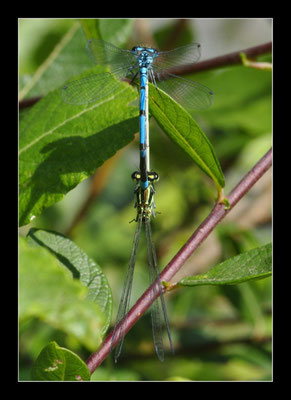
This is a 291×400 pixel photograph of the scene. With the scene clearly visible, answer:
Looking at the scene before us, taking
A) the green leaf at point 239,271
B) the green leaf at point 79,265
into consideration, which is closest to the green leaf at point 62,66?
the green leaf at point 79,265

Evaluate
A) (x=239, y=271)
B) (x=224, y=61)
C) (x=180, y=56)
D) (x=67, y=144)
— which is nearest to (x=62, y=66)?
(x=180, y=56)

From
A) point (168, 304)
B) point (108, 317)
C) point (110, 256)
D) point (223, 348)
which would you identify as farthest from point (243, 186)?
point (110, 256)

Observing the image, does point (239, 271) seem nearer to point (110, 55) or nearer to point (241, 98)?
point (110, 55)

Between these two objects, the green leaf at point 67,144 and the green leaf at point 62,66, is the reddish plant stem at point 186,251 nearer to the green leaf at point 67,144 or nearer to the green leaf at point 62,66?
the green leaf at point 67,144

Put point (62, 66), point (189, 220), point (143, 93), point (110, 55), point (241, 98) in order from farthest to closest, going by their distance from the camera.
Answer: point (189, 220) → point (241, 98) → point (62, 66) → point (110, 55) → point (143, 93)

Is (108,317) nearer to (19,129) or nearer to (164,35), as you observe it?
(19,129)
